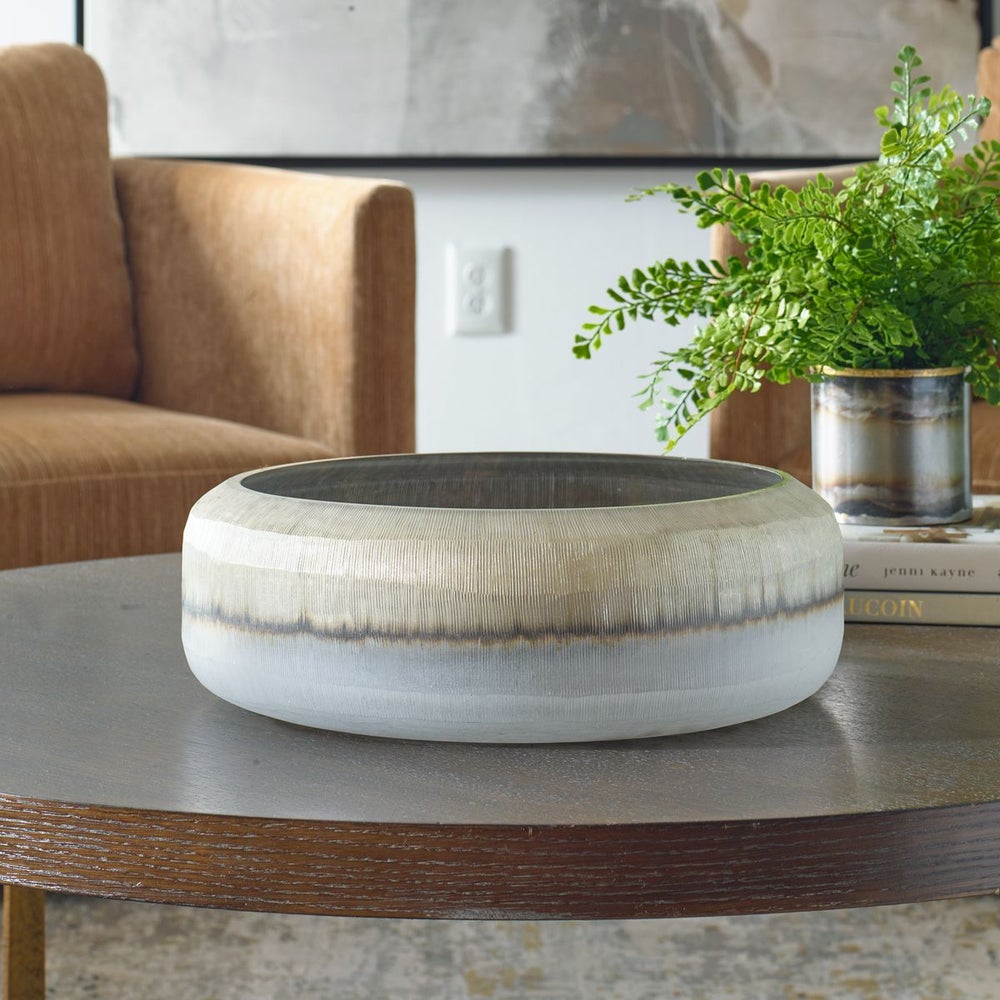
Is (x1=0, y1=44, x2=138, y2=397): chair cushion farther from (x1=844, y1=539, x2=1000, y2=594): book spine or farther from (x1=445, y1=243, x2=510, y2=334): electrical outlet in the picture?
(x1=844, y1=539, x2=1000, y2=594): book spine

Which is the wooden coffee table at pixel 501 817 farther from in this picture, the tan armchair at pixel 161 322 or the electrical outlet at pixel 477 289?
the electrical outlet at pixel 477 289

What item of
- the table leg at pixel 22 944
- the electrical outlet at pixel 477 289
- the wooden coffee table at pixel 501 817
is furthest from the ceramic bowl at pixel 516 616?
the electrical outlet at pixel 477 289

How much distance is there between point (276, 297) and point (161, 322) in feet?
0.85

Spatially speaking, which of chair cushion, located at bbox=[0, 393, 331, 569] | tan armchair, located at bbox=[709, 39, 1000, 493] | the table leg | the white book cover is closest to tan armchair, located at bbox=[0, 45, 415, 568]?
chair cushion, located at bbox=[0, 393, 331, 569]

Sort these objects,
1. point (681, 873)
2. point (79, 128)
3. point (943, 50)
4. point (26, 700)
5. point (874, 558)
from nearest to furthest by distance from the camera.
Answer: point (681, 873)
point (26, 700)
point (874, 558)
point (79, 128)
point (943, 50)

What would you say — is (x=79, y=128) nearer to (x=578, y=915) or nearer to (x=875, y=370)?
(x=875, y=370)

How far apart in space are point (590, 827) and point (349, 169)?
219 centimetres

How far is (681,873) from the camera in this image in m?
0.42

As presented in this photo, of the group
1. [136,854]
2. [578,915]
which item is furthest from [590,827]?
[136,854]

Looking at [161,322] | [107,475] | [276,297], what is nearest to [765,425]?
[276,297]

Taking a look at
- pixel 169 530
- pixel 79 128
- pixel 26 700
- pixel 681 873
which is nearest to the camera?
pixel 681 873

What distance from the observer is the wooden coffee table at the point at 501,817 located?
0.43m

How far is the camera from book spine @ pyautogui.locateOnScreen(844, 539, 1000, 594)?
74 cm

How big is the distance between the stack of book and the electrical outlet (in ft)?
5.95
